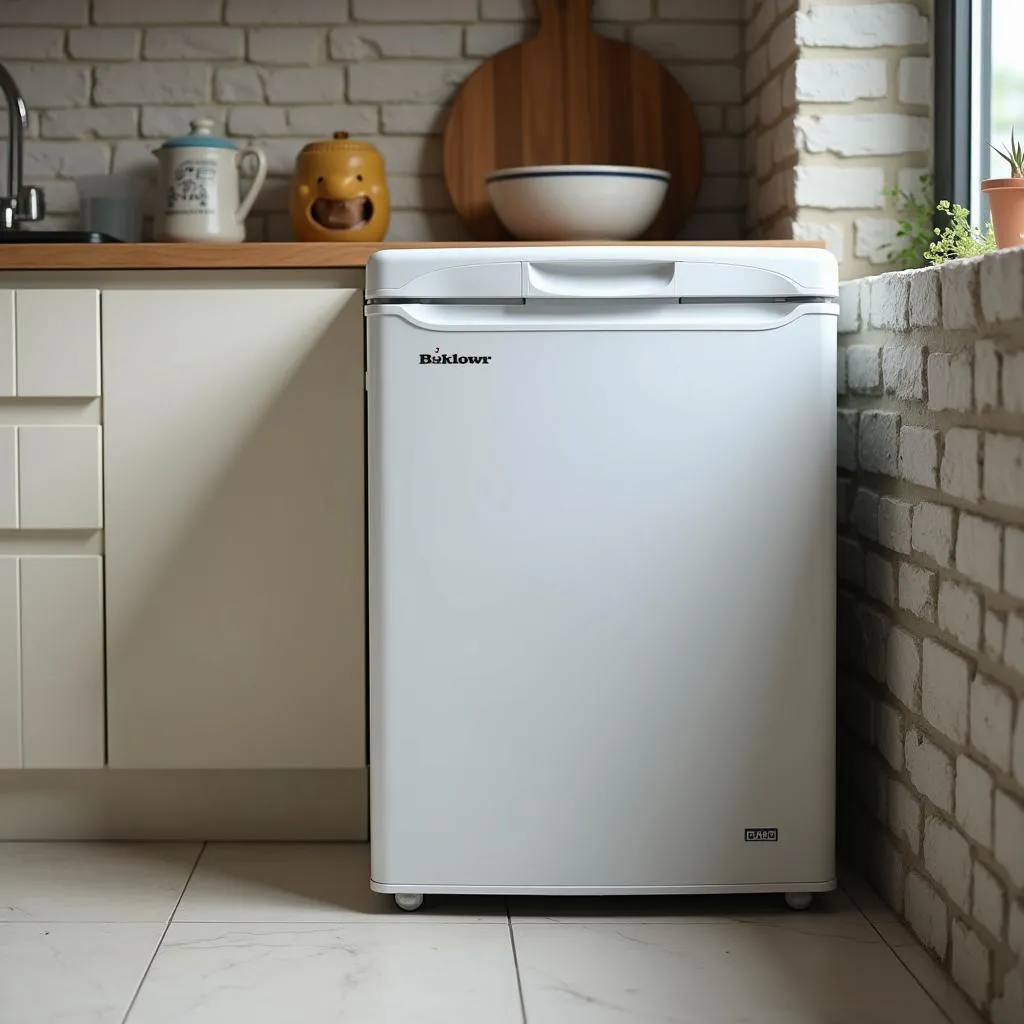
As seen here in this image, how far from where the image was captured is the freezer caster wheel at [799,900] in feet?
5.85

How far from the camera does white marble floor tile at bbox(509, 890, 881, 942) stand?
1756 millimetres

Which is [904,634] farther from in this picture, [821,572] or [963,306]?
[963,306]

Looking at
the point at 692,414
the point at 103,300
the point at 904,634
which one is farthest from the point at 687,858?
the point at 103,300

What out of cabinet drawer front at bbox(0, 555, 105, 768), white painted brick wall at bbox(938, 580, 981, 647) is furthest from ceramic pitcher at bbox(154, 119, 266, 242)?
white painted brick wall at bbox(938, 580, 981, 647)

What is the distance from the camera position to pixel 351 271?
197cm

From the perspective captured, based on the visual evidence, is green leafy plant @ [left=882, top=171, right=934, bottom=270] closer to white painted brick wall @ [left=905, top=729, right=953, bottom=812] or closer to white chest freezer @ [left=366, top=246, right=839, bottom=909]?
white chest freezer @ [left=366, top=246, right=839, bottom=909]

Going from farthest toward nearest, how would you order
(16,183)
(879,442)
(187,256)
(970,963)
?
(16,183)
(187,256)
(879,442)
(970,963)

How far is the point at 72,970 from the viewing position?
1.62m

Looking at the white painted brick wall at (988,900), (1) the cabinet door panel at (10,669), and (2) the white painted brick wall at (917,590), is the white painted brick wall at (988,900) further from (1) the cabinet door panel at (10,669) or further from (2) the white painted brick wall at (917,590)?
(1) the cabinet door panel at (10,669)

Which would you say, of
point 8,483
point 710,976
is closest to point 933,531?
point 710,976

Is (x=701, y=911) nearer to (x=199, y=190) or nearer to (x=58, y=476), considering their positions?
(x=58, y=476)

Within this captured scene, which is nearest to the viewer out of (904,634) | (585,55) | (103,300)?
(904,634)

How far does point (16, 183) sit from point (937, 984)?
188 cm

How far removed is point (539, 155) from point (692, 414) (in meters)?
0.92
